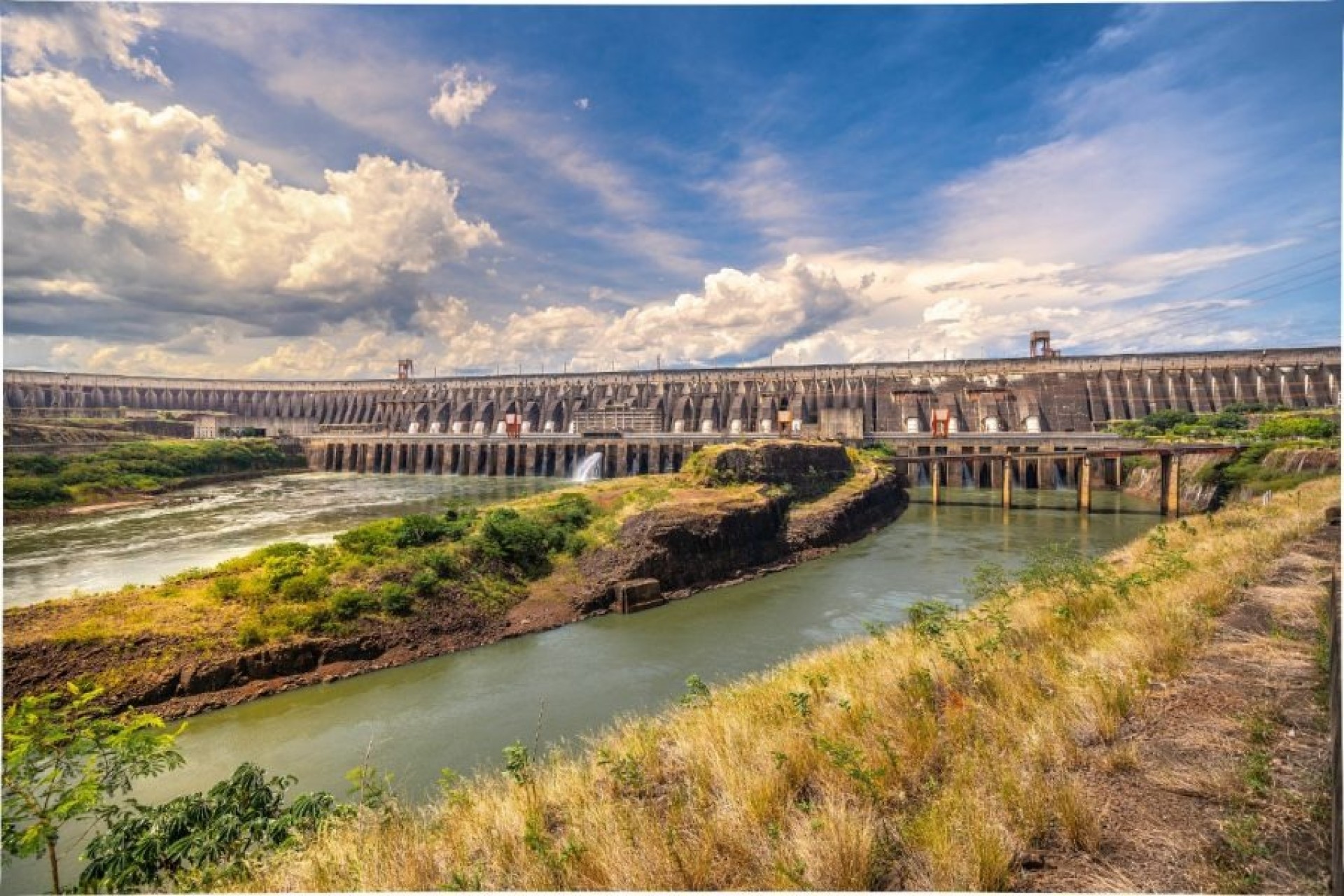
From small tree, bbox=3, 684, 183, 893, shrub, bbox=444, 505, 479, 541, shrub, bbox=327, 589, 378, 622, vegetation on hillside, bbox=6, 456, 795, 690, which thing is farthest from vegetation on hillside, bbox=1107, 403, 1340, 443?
small tree, bbox=3, 684, 183, 893

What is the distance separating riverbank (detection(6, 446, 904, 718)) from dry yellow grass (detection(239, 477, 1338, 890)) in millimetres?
9176

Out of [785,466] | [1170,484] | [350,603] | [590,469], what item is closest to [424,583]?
[350,603]

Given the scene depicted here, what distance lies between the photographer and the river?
11172mm

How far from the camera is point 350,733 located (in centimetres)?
1210

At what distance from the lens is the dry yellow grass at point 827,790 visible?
456 centimetres

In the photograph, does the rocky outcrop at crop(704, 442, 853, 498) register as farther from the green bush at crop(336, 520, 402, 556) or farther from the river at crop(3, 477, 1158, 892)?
the green bush at crop(336, 520, 402, 556)

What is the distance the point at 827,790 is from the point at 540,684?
9.99 metres

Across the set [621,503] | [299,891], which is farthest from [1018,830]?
[621,503]

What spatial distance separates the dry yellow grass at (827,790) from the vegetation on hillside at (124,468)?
4735 centimetres

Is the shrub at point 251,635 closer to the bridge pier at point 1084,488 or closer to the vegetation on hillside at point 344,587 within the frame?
the vegetation on hillside at point 344,587

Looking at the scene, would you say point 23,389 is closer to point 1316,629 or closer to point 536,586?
point 536,586

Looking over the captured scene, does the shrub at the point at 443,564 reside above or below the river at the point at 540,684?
above

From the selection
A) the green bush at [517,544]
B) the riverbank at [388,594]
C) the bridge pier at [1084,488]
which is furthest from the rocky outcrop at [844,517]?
the green bush at [517,544]

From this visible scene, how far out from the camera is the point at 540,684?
14125mm
